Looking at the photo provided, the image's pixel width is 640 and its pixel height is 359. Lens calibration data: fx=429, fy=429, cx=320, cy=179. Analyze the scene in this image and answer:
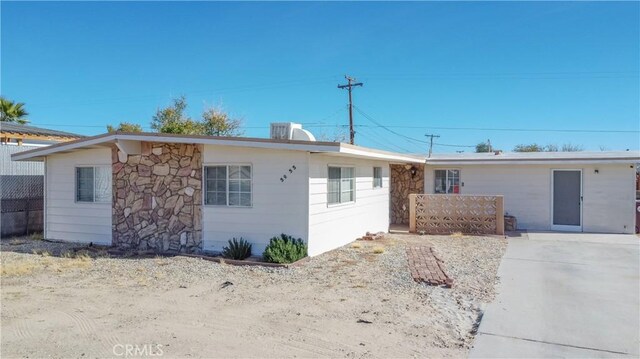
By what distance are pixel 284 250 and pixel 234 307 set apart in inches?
108

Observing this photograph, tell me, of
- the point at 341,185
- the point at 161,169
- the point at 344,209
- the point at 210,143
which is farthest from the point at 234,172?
the point at 344,209

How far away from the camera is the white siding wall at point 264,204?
29.2 feet

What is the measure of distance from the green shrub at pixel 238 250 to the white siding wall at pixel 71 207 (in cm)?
368

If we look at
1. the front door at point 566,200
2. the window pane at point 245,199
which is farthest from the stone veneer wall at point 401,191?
the window pane at point 245,199

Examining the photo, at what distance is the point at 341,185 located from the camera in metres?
10.7

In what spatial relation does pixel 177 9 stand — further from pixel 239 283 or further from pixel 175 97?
pixel 175 97

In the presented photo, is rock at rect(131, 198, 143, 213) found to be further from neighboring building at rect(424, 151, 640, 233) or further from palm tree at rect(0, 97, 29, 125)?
palm tree at rect(0, 97, 29, 125)

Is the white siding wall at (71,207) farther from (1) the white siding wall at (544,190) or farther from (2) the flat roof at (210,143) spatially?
(1) the white siding wall at (544,190)

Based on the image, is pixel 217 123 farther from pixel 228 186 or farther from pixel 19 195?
pixel 228 186

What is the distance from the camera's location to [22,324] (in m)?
5.06

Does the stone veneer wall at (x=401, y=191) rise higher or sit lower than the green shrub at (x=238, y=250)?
higher

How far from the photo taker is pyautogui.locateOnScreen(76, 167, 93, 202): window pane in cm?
1105

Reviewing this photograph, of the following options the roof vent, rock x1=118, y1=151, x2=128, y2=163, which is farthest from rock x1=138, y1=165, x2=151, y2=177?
the roof vent

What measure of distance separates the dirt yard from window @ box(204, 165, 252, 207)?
4.77 feet
